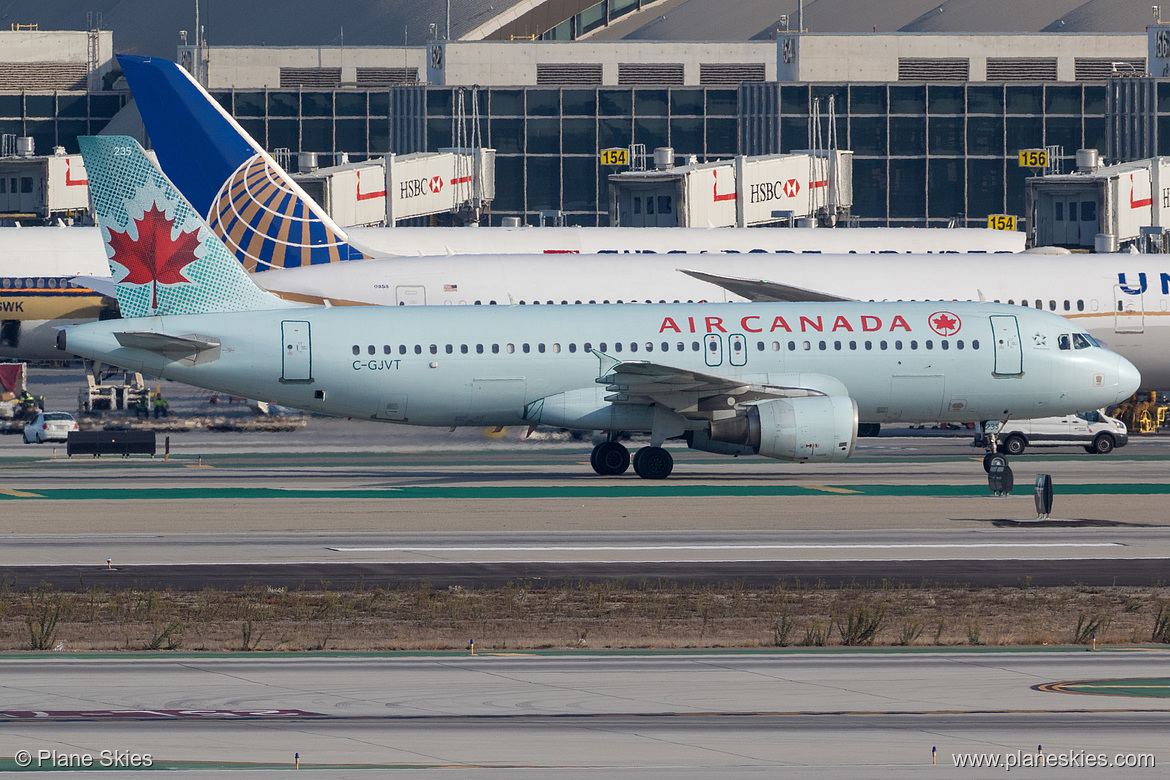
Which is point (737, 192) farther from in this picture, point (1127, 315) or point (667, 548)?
point (667, 548)

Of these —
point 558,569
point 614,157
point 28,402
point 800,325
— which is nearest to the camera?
point 558,569

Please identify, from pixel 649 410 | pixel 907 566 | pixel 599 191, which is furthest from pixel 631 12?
pixel 907 566

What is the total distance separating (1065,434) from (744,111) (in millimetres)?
57249

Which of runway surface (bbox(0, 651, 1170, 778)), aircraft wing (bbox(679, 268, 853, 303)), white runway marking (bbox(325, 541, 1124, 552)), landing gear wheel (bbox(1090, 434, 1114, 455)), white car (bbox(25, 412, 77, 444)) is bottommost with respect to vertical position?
runway surface (bbox(0, 651, 1170, 778))

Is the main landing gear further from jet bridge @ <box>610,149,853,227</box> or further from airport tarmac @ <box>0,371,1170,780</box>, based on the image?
jet bridge @ <box>610,149,853,227</box>

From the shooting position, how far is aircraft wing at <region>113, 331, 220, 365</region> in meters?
42.9

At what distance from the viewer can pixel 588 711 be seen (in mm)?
19297

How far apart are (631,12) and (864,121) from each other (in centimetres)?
5938

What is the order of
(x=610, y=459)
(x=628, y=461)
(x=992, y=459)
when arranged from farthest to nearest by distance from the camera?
(x=628, y=461) < (x=610, y=459) < (x=992, y=459)

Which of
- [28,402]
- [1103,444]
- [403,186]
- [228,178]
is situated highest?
[403,186]

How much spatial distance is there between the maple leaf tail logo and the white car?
2012cm

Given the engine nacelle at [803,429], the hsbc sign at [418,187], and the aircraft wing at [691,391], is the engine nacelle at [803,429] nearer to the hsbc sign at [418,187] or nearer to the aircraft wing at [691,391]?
the aircraft wing at [691,391]

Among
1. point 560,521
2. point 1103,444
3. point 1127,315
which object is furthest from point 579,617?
point 1103,444

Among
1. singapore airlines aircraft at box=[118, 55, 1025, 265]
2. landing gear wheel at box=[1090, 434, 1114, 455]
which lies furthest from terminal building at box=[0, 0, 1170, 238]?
landing gear wheel at box=[1090, 434, 1114, 455]
